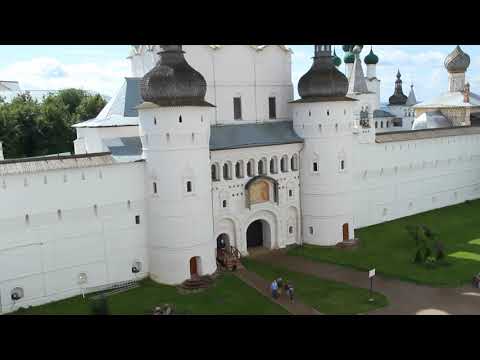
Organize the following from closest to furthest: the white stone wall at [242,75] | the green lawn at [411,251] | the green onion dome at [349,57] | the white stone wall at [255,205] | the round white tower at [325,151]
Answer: the green lawn at [411,251]
the white stone wall at [255,205]
the white stone wall at [242,75]
the round white tower at [325,151]
the green onion dome at [349,57]

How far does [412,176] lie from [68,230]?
21.6m

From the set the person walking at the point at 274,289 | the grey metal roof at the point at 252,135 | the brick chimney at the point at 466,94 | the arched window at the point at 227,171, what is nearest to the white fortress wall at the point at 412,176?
the brick chimney at the point at 466,94

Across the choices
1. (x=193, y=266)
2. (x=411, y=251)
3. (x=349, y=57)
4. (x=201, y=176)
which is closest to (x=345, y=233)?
(x=411, y=251)

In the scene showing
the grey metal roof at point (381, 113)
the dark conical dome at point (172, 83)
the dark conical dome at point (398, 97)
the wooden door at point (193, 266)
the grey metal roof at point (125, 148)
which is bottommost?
the wooden door at point (193, 266)

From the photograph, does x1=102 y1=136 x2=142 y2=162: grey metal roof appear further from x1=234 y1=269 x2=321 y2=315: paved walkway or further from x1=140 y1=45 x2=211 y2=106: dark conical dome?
x1=234 y1=269 x2=321 y2=315: paved walkway

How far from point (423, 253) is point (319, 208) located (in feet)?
18.2

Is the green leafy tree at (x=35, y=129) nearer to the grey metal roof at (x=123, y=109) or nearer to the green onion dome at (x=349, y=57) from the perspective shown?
the grey metal roof at (x=123, y=109)

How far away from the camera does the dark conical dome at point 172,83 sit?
20.2m

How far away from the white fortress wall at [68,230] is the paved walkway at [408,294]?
7291 mm

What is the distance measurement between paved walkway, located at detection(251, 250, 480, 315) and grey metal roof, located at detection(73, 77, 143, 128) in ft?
33.3

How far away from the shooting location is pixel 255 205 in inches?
972

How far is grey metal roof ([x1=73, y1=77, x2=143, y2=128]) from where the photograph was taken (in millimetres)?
24469

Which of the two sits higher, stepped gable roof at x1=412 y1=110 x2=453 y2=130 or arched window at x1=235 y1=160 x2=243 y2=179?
stepped gable roof at x1=412 y1=110 x2=453 y2=130

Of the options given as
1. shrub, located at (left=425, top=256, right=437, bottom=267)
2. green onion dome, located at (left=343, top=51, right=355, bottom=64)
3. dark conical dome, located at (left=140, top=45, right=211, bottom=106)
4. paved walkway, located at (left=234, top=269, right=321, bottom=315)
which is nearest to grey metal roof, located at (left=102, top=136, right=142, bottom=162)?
dark conical dome, located at (left=140, top=45, right=211, bottom=106)
